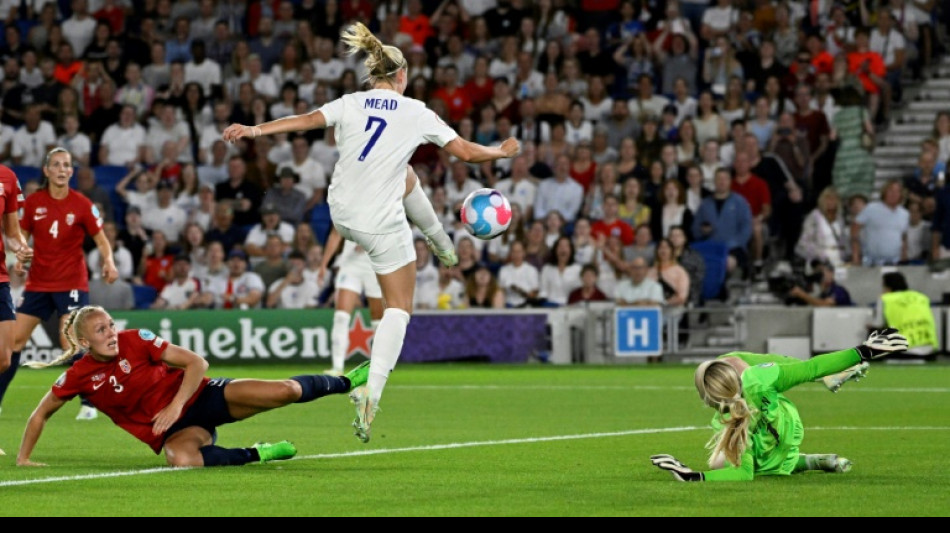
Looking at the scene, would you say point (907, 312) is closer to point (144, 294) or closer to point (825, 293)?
point (825, 293)

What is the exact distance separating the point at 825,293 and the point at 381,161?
1304cm

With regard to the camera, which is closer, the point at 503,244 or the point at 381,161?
the point at 381,161

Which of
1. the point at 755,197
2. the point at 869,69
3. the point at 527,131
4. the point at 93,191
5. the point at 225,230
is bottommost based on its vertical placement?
the point at 225,230

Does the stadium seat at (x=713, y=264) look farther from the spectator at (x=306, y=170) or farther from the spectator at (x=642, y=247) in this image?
the spectator at (x=306, y=170)

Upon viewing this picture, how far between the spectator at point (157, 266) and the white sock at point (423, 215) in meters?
13.2

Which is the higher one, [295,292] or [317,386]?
[317,386]

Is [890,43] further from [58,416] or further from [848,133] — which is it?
[58,416]

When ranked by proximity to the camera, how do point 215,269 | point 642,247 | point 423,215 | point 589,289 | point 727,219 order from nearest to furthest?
point 423,215 → point 589,289 → point 642,247 → point 727,219 → point 215,269

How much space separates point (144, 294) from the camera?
2402 centimetres

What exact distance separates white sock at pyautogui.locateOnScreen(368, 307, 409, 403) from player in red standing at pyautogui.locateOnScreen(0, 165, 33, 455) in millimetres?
2550

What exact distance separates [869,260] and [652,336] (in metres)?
3.40

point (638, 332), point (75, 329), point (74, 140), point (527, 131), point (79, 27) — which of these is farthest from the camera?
point (79, 27)

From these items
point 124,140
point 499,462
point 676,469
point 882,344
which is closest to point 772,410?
point 676,469

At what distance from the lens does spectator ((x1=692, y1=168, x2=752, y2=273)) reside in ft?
76.4
